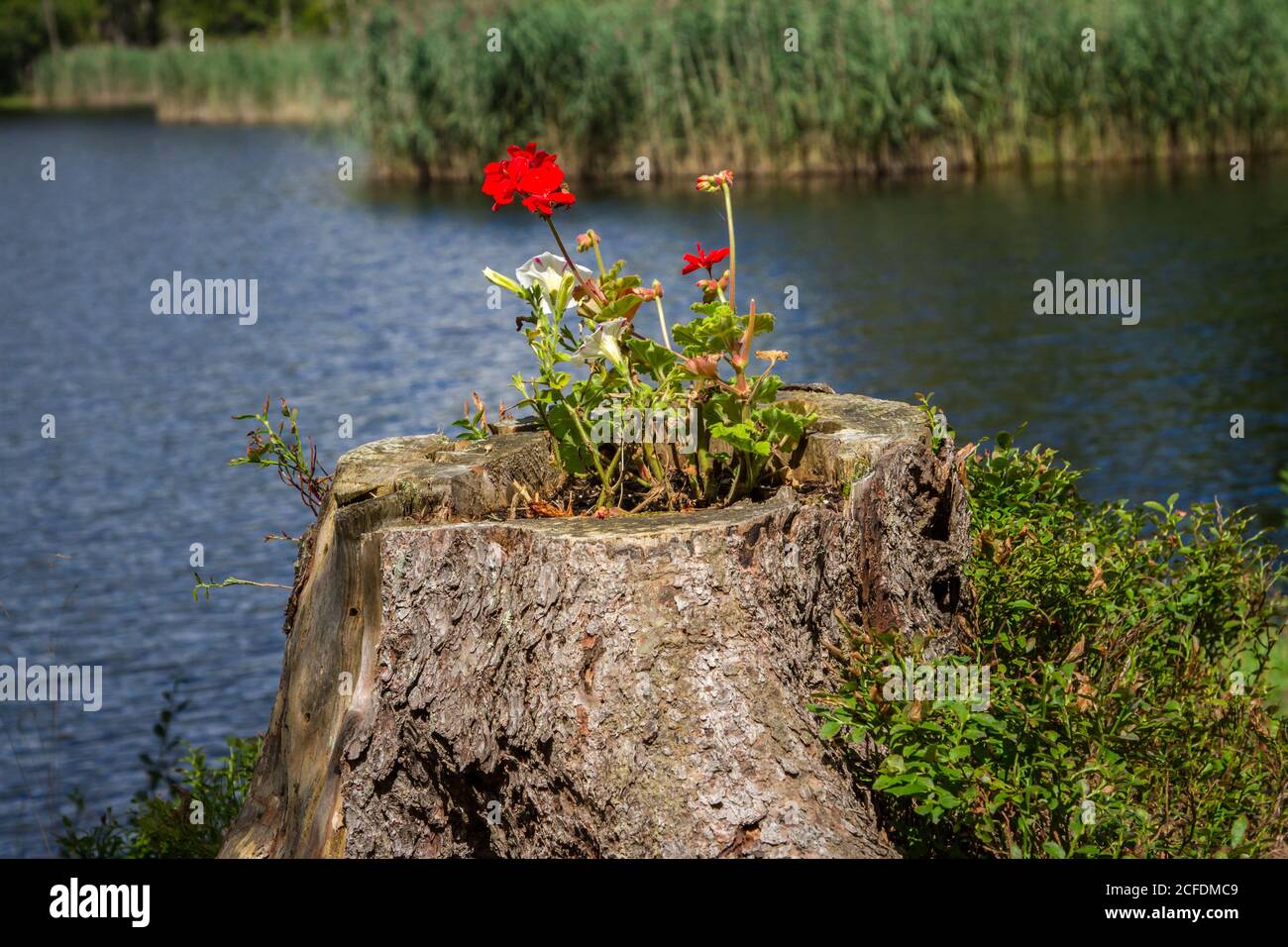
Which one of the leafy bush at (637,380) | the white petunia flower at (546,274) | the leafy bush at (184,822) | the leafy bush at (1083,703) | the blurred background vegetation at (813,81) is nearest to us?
the leafy bush at (1083,703)

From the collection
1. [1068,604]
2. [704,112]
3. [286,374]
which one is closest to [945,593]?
[1068,604]

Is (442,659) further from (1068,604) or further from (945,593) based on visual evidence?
(1068,604)

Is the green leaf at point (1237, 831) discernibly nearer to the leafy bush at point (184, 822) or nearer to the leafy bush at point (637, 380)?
the leafy bush at point (637, 380)

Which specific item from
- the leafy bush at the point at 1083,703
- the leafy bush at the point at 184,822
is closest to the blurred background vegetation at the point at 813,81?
the leafy bush at the point at 1083,703

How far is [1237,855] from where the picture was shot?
363 centimetres

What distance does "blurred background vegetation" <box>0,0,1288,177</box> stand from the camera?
2153 cm

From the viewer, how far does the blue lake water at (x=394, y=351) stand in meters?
8.46

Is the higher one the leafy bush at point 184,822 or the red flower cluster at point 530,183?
the red flower cluster at point 530,183

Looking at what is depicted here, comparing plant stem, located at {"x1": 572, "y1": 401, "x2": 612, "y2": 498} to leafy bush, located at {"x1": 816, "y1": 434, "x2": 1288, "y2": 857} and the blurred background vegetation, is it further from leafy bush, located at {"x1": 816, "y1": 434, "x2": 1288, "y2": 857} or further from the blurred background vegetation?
the blurred background vegetation

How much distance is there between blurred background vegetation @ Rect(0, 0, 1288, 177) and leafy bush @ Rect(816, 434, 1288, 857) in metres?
17.5

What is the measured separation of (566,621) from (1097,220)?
52.6ft

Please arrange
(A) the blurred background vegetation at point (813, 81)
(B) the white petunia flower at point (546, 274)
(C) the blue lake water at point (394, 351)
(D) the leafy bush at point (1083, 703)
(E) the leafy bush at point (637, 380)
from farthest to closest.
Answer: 1. (A) the blurred background vegetation at point (813, 81)
2. (C) the blue lake water at point (394, 351)
3. (B) the white petunia flower at point (546, 274)
4. (E) the leafy bush at point (637, 380)
5. (D) the leafy bush at point (1083, 703)

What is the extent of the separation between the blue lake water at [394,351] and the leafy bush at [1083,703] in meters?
2.10

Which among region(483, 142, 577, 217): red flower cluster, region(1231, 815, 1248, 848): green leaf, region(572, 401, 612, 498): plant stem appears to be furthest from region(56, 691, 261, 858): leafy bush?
region(1231, 815, 1248, 848): green leaf
